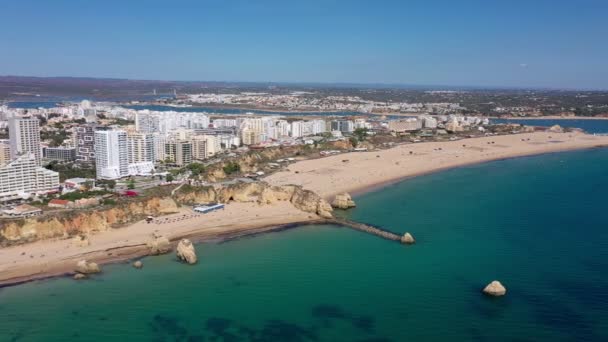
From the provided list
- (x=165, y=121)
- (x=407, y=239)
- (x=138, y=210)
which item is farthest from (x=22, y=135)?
(x=407, y=239)

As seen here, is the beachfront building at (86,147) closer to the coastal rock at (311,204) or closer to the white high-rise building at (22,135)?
the white high-rise building at (22,135)

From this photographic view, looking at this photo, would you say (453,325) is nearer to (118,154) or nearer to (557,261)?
(557,261)

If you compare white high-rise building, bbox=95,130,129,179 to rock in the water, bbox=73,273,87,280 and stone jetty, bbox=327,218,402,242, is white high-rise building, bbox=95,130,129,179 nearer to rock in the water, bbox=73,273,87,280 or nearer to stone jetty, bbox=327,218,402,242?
rock in the water, bbox=73,273,87,280

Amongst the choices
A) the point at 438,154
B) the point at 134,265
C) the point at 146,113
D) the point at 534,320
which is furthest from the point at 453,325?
the point at 146,113

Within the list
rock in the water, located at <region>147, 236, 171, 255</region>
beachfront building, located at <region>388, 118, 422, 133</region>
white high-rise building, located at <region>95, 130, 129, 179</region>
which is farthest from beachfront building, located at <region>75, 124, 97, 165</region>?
beachfront building, located at <region>388, 118, 422, 133</region>

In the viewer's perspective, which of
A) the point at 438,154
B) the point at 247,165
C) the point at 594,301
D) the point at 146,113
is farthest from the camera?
the point at 146,113
